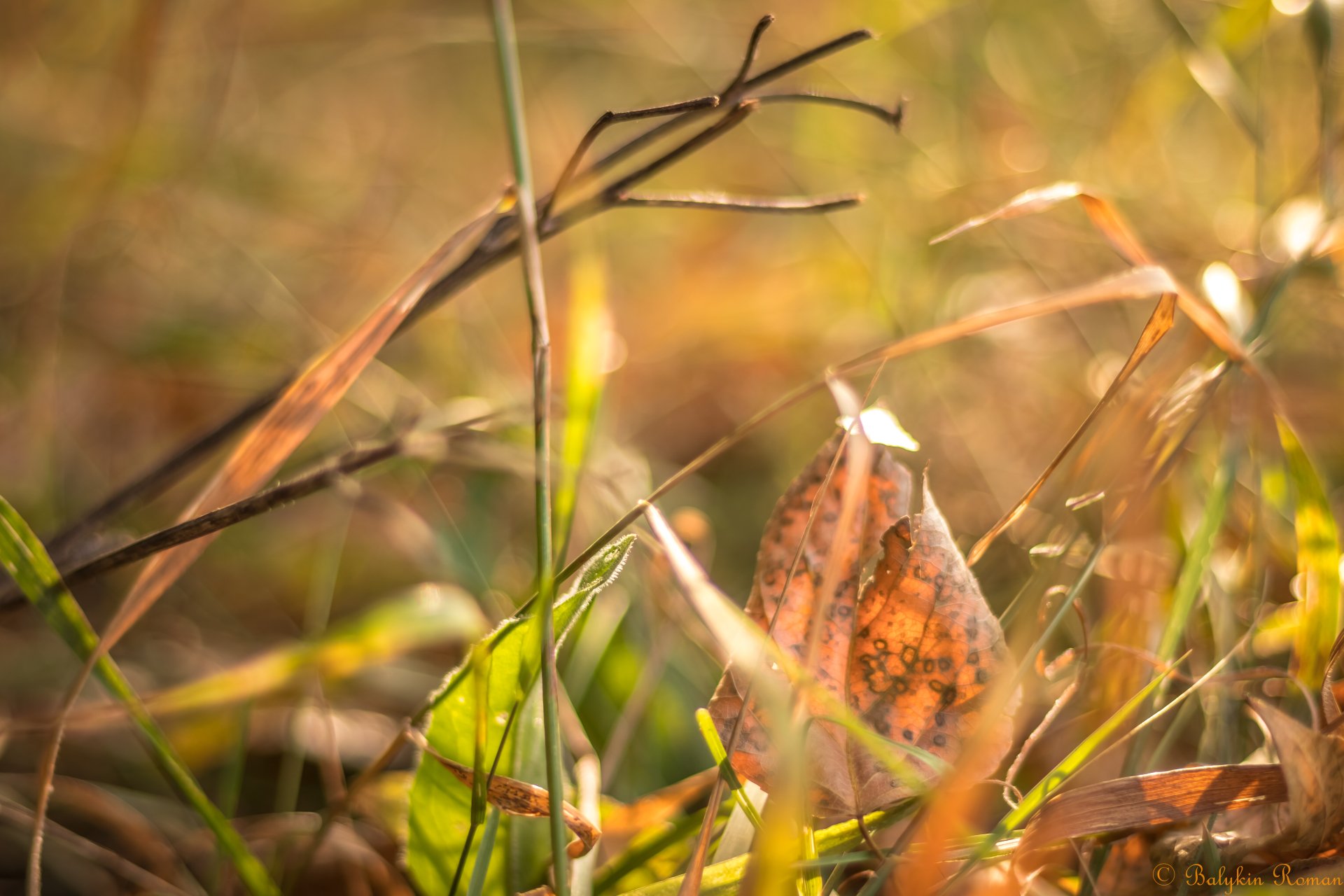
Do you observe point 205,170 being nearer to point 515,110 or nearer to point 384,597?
point 384,597

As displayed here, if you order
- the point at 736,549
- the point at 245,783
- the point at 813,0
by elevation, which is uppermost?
the point at 813,0

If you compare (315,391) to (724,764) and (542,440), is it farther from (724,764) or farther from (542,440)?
(724,764)

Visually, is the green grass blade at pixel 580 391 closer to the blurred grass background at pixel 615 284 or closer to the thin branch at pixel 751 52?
the blurred grass background at pixel 615 284

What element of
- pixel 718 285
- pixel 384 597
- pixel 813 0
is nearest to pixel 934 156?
pixel 718 285

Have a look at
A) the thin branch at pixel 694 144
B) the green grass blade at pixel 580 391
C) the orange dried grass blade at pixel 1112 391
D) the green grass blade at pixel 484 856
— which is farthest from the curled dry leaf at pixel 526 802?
the thin branch at pixel 694 144

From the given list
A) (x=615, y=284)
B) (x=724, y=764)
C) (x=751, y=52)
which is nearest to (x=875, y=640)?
(x=724, y=764)
